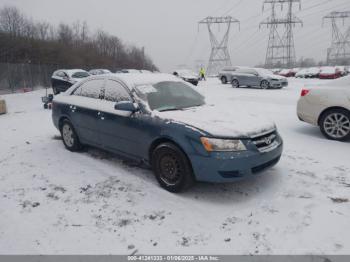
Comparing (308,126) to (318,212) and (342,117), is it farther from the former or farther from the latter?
(318,212)

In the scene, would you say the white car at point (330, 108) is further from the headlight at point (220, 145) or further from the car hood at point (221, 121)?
the headlight at point (220, 145)

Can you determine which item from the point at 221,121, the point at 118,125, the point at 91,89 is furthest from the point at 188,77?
the point at 221,121

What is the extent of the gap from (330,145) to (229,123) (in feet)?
10.0

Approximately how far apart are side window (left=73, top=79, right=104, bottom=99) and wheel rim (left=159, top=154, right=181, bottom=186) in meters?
1.86

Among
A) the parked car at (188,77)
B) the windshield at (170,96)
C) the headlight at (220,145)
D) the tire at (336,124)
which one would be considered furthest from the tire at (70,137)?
the parked car at (188,77)

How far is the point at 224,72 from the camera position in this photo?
74.0 feet

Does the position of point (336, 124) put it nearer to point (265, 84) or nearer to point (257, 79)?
point (265, 84)

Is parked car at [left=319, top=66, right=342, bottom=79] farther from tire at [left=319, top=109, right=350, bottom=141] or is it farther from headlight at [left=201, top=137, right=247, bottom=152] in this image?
headlight at [left=201, top=137, right=247, bottom=152]

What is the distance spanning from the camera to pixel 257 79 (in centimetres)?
1844

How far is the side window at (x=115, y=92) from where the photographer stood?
436 cm

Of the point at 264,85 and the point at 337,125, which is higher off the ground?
the point at 264,85

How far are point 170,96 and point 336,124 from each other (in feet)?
12.1

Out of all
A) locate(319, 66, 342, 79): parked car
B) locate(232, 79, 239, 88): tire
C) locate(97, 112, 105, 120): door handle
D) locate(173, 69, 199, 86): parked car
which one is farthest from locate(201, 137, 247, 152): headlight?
locate(319, 66, 342, 79): parked car

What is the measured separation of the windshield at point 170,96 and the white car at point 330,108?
2763 mm
